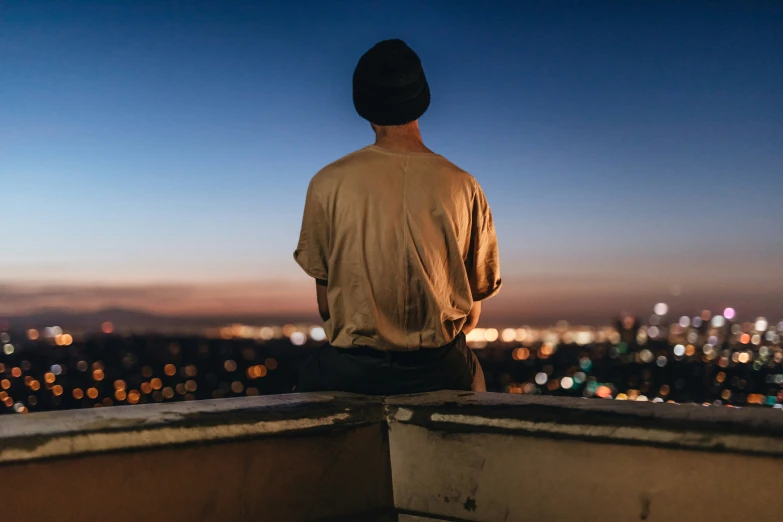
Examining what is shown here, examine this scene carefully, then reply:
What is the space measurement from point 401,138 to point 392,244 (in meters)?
0.45

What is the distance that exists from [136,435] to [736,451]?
156cm

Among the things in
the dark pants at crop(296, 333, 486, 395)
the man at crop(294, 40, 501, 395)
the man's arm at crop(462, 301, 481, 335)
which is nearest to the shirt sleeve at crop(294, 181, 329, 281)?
the man at crop(294, 40, 501, 395)

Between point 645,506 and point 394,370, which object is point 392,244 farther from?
point 645,506

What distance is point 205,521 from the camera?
6.59 ft

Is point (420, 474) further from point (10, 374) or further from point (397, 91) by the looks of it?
point (10, 374)

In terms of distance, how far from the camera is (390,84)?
2645 millimetres

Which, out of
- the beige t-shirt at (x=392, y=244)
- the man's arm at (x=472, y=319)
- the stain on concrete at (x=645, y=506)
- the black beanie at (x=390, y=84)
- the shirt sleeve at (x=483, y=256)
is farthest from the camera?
the man's arm at (x=472, y=319)

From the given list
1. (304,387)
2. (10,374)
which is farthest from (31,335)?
(304,387)

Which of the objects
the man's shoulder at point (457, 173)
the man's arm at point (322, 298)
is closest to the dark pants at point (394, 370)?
the man's arm at point (322, 298)

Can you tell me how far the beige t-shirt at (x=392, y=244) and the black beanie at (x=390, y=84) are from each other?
0.51 ft

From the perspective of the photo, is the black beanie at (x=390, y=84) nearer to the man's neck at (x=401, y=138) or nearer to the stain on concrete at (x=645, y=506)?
the man's neck at (x=401, y=138)

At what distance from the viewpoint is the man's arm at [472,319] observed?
113 inches

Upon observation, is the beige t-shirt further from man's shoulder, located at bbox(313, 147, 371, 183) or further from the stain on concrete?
the stain on concrete

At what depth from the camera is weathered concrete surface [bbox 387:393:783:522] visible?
68.9 inches
